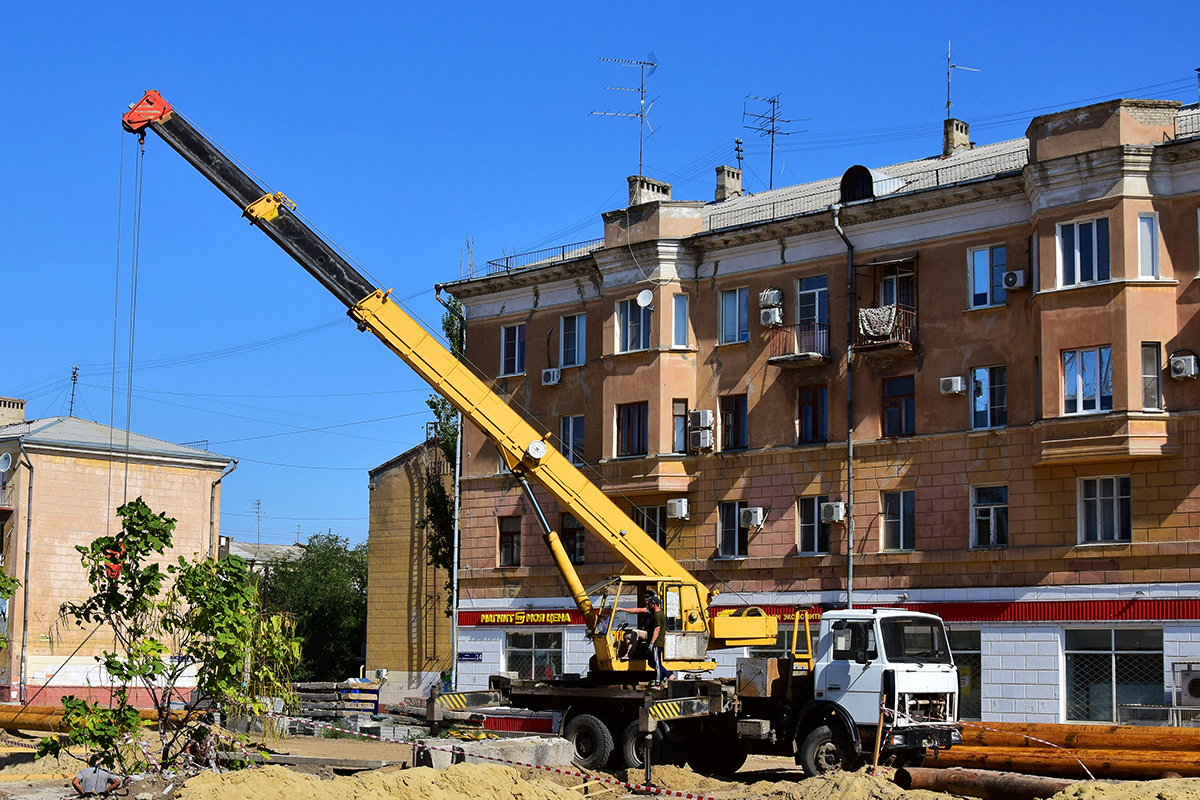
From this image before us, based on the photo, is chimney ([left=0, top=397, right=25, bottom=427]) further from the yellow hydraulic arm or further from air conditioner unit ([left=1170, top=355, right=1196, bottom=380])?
air conditioner unit ([left=1170, top=355, right=1196, bottom=380])

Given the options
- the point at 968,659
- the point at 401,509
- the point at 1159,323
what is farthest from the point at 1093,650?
the point at 401,509

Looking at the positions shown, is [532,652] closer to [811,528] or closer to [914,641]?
[811,528]

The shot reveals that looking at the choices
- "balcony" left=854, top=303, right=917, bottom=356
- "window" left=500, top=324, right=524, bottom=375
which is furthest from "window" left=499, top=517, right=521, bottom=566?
"balcony" left=854, top=303, right=917, bottom=356

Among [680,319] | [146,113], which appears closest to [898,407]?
[680,319]

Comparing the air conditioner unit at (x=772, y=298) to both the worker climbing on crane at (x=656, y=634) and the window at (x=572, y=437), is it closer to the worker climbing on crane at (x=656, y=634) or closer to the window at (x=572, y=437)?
the window at (x=572, y=437)

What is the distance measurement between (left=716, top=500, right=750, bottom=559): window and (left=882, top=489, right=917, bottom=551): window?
12.9 feet

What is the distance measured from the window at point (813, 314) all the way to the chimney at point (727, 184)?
367 inches

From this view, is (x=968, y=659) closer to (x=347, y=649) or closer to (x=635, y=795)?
(x=635, y=795)

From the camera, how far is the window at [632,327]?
3691 cm

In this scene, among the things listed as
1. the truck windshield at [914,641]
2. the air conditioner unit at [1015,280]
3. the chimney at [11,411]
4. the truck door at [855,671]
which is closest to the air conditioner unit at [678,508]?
the air conditioner unit at [1015,280]

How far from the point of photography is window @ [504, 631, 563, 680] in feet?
125

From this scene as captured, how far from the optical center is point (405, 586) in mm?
55031

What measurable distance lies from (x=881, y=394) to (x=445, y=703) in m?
14.0

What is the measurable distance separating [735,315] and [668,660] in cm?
1438
